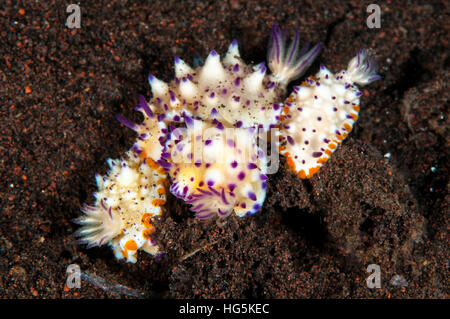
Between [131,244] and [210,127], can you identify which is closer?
[210,127]

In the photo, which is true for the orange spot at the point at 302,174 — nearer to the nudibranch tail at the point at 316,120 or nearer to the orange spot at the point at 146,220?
the nudibranch tail at the point at 316,120

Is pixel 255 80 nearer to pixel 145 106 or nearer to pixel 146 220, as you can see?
pixel 145 106

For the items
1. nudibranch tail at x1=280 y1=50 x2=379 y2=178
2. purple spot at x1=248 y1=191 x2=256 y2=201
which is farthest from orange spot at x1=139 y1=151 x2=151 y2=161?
nudibranch tail at x1=280 y1=50 x2=379 y2=178

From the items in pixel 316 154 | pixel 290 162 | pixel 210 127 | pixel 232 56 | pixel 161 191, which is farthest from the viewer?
pixel 232 56

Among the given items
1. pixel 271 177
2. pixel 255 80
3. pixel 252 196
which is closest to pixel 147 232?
pixel 252 196

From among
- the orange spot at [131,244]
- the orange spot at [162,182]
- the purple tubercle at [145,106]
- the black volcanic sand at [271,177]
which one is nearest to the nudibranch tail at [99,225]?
the orange spot at [131,244]

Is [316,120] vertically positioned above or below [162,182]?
above

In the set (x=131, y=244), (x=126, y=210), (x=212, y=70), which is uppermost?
(x=212, y=70)
